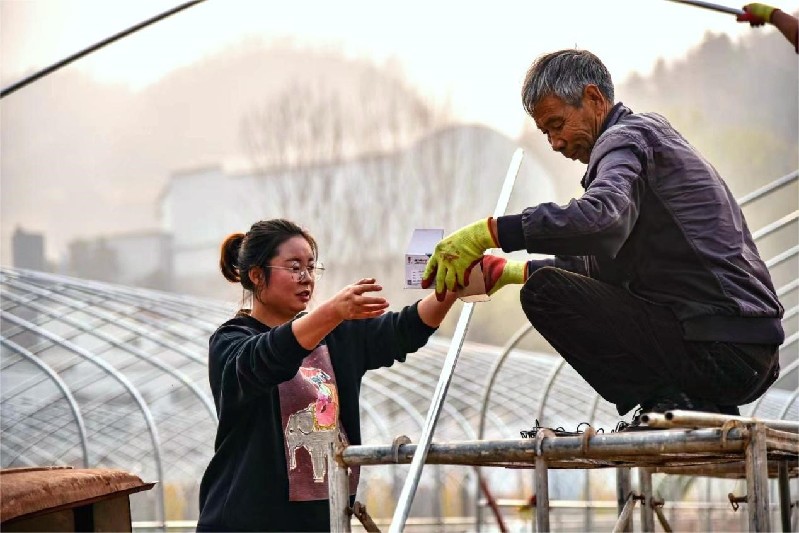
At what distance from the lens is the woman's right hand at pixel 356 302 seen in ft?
12.9

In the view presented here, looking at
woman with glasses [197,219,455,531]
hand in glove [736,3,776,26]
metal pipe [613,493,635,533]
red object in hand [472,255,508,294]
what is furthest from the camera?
metal pipe [613,493,635,533]

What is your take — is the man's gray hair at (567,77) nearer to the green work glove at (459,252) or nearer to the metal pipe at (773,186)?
the green work glove at (459,252)

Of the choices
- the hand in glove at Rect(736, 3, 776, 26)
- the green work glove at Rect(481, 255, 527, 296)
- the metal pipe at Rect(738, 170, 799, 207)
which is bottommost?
the green work glove at Rect(481, 255, 527, 296)

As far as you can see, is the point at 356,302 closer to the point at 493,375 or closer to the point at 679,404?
the point at 679,404

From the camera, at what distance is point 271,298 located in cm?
467

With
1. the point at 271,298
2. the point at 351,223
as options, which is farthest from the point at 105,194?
the point at 271,298

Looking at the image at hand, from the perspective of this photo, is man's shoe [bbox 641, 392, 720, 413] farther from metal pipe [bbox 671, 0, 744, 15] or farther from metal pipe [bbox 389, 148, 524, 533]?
metal pipe [bbox 671, 0, 744, 15]

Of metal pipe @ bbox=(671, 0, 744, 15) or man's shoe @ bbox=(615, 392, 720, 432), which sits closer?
man's shoe @ bbox=(615, 392, 720, 432)

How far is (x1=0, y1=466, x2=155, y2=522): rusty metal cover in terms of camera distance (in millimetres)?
3725

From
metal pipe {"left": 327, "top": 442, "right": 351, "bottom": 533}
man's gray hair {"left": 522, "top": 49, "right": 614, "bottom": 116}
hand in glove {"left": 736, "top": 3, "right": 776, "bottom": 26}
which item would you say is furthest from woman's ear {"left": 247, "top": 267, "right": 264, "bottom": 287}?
hand in glove {"left": 736, "top": 3, "right": 776, "bottom": 26}

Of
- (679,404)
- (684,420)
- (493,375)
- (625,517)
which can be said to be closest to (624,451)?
(684,420)

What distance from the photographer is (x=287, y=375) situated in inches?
161

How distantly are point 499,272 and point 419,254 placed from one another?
0.54 metres

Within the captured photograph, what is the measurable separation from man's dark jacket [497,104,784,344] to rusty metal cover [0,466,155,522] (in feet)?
5.28
